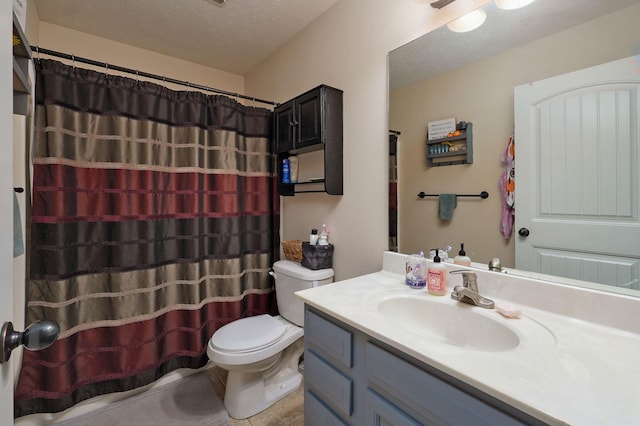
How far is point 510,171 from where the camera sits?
3.58 ft

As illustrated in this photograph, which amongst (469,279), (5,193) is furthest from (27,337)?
(469,279)

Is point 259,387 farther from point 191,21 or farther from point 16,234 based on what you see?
point 191,21

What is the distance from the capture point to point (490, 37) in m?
1.15

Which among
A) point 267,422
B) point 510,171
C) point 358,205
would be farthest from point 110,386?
point 510,171

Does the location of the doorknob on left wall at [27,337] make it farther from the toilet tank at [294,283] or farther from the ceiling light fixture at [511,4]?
the ceiling light fixture at [511,4]

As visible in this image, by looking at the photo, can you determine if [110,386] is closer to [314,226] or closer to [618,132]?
[314,226]

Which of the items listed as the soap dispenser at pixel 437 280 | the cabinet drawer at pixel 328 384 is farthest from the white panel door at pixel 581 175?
the cabinet drawer at pixel 328 384

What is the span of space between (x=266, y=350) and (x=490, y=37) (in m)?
1.79

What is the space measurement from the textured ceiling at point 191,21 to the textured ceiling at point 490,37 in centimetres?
77

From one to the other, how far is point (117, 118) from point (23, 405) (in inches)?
60.1

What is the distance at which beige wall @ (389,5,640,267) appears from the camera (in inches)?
35.9

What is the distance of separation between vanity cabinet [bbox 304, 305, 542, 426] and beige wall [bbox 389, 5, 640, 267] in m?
0.65

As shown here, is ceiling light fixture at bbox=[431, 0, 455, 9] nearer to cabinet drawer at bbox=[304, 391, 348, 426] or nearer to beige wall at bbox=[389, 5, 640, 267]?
beige wall at bbox=[389, 5, 640, 267]

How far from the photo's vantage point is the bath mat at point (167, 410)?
4.95ft
